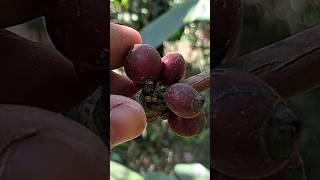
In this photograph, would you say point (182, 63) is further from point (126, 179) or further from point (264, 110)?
point (126, 179)

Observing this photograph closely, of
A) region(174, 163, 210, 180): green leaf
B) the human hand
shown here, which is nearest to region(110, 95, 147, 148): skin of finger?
the human hand

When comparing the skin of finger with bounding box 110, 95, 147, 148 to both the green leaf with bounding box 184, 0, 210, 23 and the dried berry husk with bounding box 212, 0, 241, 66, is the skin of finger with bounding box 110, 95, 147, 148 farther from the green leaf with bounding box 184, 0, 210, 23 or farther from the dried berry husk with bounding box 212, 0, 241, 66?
the green leaf with bounding box 184, 0, 210, 23

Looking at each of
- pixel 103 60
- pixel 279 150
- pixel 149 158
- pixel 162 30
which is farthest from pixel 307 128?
pixel 149 158

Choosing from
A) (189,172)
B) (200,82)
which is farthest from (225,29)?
(189,172)

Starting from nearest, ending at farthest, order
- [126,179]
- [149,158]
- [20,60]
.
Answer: [20,60] → [126,179] → [149,158]

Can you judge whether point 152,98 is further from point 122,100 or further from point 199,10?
point 199,10

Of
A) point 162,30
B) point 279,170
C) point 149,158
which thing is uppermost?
point 279,170
